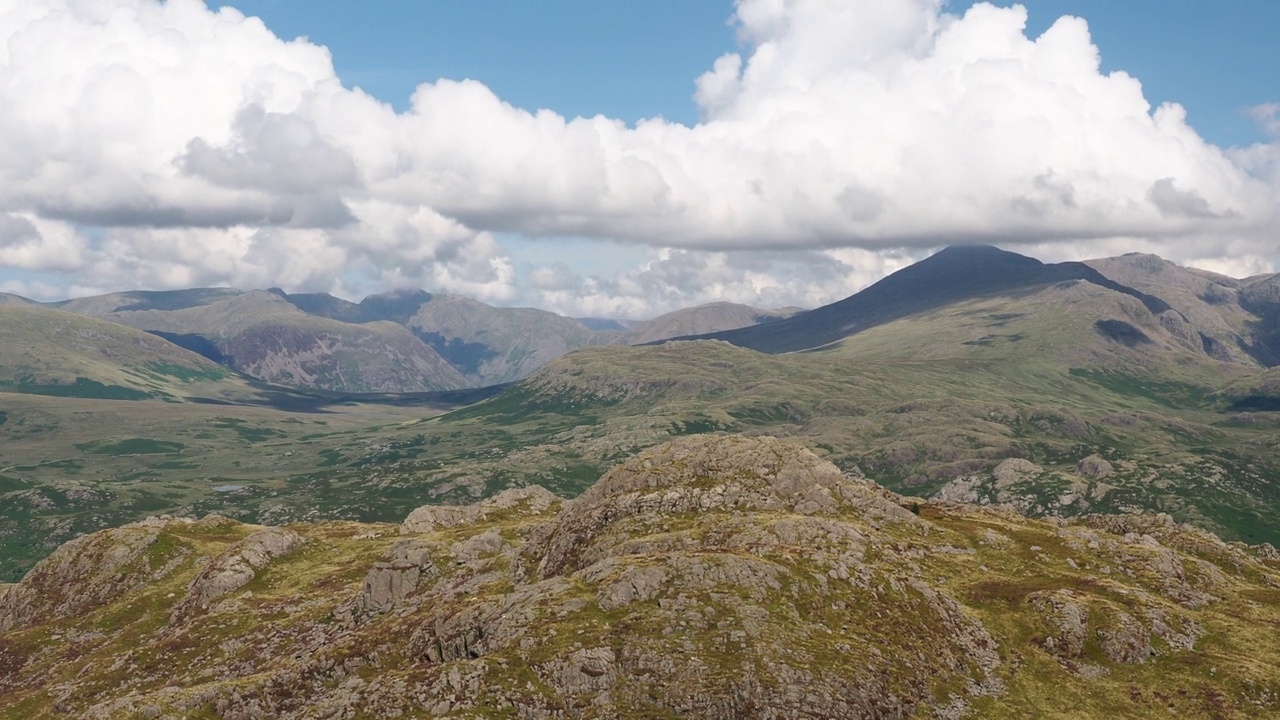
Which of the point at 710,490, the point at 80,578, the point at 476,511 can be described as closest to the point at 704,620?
the point at 710,490

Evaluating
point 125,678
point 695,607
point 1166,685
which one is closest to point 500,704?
point 695,607

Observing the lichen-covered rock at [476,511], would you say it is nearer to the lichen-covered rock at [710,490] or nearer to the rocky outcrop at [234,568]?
the rocky outcrop at [234,568]

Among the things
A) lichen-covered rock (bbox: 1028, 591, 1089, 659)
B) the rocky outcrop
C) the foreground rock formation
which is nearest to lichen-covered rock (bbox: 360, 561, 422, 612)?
the foreground rock formation

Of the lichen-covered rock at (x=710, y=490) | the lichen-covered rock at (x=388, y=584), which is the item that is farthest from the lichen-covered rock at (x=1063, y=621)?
the lichen-covered rock at (x=388, y=584)

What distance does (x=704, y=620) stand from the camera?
3063 inches

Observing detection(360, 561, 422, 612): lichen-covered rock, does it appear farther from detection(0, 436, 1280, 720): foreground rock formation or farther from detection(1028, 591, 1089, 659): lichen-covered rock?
detection(1028, 591, 1089, 659): lichen-covered rock

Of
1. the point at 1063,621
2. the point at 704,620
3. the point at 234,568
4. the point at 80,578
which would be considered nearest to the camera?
the point at 704,620

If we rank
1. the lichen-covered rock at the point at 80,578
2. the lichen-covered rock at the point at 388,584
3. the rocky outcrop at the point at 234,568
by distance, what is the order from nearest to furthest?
the lichen-covered rock at the point at 388,584
the rocky outcrop at the point at 234,568
the lichen-covered rock at the point at 80,578

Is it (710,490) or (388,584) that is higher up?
(710,490)

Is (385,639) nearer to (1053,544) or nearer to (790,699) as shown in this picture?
(790,699)

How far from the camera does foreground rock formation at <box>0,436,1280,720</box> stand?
7244 centimetres

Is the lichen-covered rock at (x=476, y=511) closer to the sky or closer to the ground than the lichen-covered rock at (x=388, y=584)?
closer to the ground

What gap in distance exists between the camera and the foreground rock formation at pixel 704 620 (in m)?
72.4

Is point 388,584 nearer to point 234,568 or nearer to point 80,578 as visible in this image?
point 234,568
